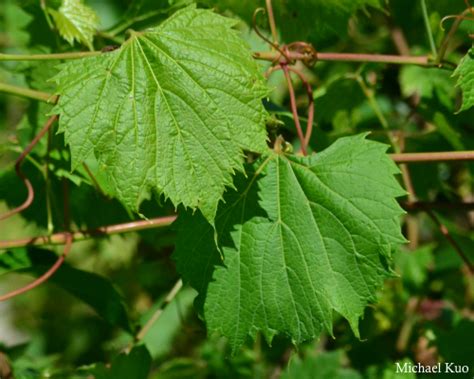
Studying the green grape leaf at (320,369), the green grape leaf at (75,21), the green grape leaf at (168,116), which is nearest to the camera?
the green grape leaf at (168,116)

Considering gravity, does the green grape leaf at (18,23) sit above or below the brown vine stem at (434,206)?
above

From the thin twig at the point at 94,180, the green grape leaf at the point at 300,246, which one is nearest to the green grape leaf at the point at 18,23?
the thin twig at the point at 94,180

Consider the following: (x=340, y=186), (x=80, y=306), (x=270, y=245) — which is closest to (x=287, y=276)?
(x=270, y=245)

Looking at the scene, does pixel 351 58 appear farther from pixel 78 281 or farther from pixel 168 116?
pixel 78 281

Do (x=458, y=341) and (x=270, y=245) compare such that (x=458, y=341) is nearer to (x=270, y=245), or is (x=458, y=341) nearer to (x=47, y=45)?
(x=270, y=245)

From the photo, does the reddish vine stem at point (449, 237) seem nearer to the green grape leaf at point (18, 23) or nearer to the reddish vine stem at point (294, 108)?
the reddish vine stem at point (294, 108)

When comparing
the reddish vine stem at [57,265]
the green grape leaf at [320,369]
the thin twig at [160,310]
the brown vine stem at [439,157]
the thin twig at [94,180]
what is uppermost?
the thin twig at [94,180]

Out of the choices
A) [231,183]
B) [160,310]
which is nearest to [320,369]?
[160,310]
